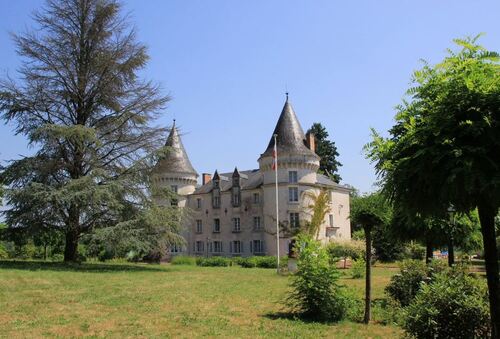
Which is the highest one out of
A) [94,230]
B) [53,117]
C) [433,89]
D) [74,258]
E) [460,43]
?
[53,117]

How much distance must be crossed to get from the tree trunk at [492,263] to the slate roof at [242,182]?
1654 inches

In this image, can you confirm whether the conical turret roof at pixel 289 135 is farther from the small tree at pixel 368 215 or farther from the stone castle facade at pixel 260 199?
the small tree at pixel 368 215

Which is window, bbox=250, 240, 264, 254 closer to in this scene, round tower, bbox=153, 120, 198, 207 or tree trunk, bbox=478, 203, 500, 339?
round tower, bbox=153, 120, 198, 207

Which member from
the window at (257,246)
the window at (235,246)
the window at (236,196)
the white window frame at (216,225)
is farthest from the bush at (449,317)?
the white window frame at (216,225)

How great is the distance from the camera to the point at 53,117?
28.6m

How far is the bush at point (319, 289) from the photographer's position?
11.5m

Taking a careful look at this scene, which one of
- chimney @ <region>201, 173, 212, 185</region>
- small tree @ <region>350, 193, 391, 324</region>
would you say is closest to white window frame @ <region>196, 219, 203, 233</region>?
chimney @ <region>201, 173, 212, 185</region>

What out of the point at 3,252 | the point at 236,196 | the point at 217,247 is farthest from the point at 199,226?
the point at 3,252

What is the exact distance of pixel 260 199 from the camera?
48.2 metres

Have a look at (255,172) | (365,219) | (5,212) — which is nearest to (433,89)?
(365,219)

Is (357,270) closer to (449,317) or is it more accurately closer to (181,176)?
(449,317)

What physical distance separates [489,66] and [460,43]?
483mm

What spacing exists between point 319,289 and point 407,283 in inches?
125

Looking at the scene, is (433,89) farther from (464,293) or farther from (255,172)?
(255,172)
